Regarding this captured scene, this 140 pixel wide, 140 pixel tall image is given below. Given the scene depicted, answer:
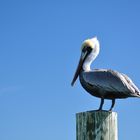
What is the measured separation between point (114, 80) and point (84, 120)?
1571 mm

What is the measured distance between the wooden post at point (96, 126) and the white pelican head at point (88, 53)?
205 cm

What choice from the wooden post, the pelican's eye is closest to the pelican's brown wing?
the pelican's eye

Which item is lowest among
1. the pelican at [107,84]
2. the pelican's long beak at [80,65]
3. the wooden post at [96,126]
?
the wooden post at [96,126]

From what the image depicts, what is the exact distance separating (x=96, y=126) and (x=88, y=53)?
2611mm

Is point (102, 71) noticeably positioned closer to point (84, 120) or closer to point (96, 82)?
point (96, 82)

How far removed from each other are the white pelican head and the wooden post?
6.72 ft

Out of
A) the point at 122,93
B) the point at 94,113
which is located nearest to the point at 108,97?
the point at 122,93

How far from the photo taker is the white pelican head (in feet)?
25.6

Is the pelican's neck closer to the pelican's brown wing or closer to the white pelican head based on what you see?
the white pelican head

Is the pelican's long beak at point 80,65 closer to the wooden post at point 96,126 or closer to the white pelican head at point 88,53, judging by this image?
the white pelican head at point 88,53

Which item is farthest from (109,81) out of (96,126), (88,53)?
(96,126)

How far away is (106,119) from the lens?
577 centimetres

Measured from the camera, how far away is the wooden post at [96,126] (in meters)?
5.67

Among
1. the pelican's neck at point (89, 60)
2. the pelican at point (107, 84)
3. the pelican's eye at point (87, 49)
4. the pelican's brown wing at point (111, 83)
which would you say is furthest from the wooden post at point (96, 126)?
the pelican's eye at point (87, 49)
